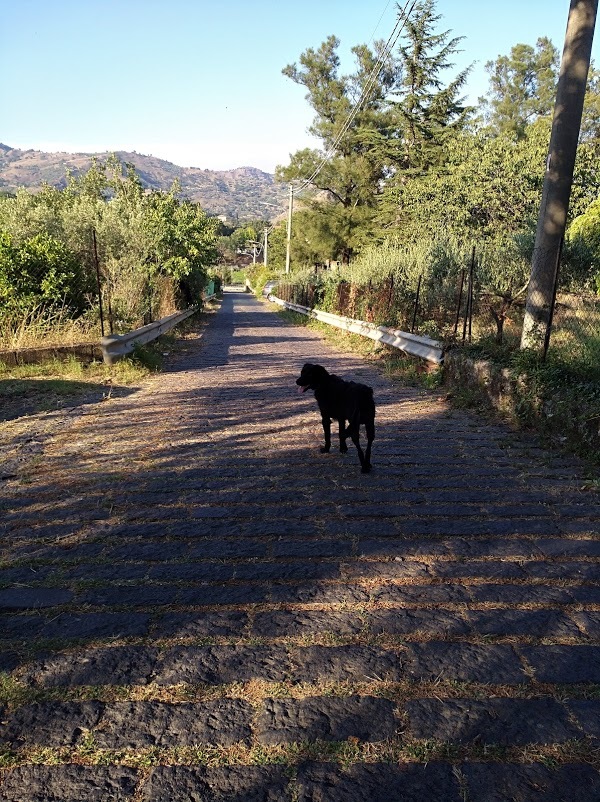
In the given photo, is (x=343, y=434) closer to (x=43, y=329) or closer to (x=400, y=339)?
(x=400, y=339)

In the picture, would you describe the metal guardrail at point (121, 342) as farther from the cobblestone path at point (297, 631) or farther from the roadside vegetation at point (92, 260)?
the cobblestone path at point (297, 631)

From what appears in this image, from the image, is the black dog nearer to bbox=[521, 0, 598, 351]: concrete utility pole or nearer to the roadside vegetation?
bbox=[521, 0, 598, 351]: concrete utility pole

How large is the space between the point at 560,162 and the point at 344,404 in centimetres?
455

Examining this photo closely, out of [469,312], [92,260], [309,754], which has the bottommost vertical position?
[309,754]

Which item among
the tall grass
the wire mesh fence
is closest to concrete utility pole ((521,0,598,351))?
the wire mesh fence

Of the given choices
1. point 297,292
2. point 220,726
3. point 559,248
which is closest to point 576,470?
point 559,248

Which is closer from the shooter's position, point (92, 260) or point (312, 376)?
point (312, 376)

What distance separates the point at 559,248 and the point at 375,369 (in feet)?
17.4

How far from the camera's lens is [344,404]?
16.4 feet

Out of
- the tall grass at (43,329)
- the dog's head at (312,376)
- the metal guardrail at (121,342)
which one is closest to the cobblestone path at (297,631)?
the dog's head at (312,376)

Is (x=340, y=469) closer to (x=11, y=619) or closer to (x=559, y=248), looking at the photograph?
(x=11, y=619)

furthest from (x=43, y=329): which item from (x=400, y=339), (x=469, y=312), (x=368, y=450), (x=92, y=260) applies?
(x=368, y=450)

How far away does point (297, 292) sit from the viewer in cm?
3175

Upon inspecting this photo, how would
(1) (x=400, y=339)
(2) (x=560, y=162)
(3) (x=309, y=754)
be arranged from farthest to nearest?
(1) (x=400, y=339) < (2) (x=560, y=162) < (3) (x=309, y=754)
